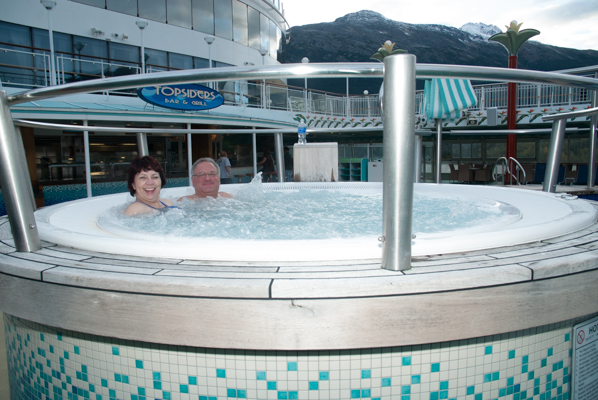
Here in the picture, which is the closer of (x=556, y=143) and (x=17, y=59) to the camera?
(x=556, y=143)

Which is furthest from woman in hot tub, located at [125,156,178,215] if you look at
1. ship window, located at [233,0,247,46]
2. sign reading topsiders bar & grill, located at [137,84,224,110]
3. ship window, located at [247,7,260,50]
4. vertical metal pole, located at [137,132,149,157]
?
ship window, located at [247,7,260,50]

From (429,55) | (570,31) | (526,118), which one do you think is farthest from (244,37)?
(570,31)

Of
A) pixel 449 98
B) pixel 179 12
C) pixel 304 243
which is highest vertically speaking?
pixel 179 12

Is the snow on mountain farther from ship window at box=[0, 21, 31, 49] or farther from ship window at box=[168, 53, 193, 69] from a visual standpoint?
ship window at box=[0, 21, 31, 49]

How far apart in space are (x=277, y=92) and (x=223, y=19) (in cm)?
362

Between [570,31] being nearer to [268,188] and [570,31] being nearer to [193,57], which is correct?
[193,57]

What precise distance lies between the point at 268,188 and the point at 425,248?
2.59 meters

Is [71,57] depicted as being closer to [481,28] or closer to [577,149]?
[577,149]

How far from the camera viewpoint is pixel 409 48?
6919 cm

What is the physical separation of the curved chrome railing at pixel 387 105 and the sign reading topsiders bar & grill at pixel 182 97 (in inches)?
325

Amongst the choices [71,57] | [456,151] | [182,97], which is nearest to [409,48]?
[456,151]

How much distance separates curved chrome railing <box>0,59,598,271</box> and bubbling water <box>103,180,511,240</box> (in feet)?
1.41

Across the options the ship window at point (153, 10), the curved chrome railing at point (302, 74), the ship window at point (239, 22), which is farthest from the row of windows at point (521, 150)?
the curved chrome railing at point (302, 74)

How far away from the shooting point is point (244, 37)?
1645 centimetres
